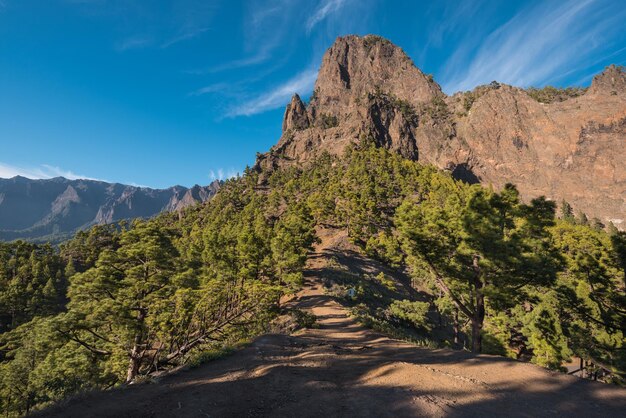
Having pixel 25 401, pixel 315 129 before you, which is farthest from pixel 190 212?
pixel 25 401

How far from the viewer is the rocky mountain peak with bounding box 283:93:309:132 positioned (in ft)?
538

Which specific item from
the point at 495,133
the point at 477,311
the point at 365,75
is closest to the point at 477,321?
the point at 477,311

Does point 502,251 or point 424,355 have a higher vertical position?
point 502,251

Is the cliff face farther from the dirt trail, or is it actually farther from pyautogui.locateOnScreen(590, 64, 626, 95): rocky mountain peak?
the dirt trail

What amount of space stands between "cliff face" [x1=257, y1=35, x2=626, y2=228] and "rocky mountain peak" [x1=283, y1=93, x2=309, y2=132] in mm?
611

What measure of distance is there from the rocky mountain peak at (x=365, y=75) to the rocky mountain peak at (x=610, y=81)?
62.6m

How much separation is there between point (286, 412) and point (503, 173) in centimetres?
15406

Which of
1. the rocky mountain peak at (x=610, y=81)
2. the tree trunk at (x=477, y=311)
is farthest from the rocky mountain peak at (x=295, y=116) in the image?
the tree trunk at (x=477, y=311)

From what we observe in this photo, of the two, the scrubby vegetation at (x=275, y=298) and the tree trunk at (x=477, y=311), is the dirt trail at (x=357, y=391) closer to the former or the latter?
the tree trunk at (x=477, y=311)

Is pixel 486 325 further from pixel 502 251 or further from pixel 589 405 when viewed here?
pixel 589 405

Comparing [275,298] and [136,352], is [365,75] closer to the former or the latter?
[275,298]

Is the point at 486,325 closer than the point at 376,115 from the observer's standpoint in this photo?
Yes

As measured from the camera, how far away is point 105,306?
558 inches

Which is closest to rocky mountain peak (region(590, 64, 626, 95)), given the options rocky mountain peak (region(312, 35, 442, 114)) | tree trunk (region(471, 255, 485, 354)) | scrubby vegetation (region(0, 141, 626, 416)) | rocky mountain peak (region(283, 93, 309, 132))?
rocky mountain peak (region(312, 35, 442, 114))
